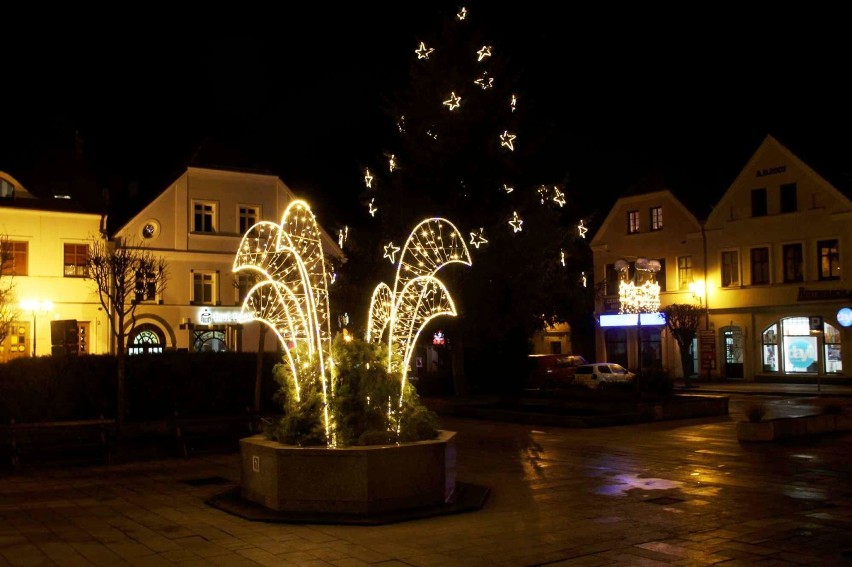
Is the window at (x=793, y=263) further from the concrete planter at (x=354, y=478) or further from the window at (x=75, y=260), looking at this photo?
the concrete planter at (x=354, y=478)

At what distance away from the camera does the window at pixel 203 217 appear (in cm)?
4166

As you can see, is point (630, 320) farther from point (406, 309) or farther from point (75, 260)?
point (406, 309)

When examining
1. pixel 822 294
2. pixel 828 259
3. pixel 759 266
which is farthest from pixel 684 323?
pixel 828 259

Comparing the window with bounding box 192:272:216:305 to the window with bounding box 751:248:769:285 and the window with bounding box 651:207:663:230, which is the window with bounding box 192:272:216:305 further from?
the window with bounding box 751:248:769:285

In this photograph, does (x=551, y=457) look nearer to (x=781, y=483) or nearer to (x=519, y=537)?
(x=781, y=483)

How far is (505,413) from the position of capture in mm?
25906

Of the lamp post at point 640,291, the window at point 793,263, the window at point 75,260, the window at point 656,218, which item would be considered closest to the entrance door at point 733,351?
the window at point 793,263

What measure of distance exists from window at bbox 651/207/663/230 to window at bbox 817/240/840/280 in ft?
30.4

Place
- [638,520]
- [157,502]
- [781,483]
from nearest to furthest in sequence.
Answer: [638,520], [157,502], [781,483]

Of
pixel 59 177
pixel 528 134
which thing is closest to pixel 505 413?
pixel 528 134

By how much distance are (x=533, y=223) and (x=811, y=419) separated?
40.5ft

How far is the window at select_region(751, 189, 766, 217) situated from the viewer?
4488cm

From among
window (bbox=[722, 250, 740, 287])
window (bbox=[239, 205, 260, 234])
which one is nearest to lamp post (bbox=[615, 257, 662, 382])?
window (bbox=[722, 250, 740, 287])

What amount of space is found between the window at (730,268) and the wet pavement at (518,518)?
29200 millimetres
